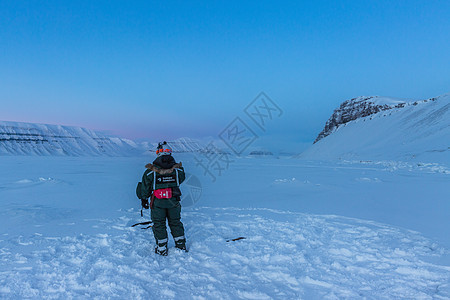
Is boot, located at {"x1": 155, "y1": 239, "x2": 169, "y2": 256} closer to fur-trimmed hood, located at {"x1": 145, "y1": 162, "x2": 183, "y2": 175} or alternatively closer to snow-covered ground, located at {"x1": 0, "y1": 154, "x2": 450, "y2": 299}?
snow-covered ground, located at {"x1": 0, "y1": 154, "x2": 450, "y2": 299}

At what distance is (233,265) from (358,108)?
10487cm

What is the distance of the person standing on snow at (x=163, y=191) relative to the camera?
4.37 meters

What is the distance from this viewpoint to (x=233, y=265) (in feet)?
12.3

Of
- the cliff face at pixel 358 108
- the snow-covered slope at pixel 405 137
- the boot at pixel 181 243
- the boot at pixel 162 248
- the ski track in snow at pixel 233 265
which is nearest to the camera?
the ski track in snow at pixel 233 265

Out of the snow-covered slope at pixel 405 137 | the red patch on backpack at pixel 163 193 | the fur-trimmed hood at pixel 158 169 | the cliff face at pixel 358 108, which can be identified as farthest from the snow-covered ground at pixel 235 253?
the cliff face at pixel 358 108

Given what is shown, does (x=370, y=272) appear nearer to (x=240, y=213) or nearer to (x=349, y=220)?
(x=349, y=220)

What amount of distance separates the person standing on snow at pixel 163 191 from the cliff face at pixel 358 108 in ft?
292

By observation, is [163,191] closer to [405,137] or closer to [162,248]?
Result: [162,248]

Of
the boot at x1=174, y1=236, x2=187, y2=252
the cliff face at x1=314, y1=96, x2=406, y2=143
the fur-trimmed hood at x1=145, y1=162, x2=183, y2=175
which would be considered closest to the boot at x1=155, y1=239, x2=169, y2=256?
the boot at x1=174, y1=236, x2=187, y2=252

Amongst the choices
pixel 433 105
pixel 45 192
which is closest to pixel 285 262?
pixel 45 192

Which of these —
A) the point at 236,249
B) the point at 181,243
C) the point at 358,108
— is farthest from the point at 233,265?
the point at 358,108

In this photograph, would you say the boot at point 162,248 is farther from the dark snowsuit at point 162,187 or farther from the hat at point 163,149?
the hat at point 163,149

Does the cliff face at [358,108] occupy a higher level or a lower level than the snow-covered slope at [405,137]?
higher

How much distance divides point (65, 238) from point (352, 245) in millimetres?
5054
